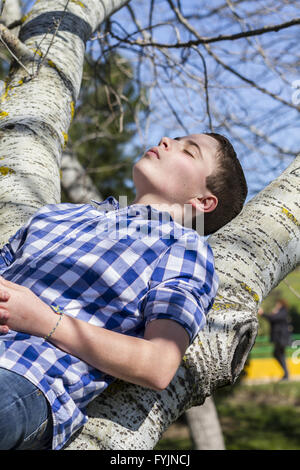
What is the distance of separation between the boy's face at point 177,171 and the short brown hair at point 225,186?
3 cm

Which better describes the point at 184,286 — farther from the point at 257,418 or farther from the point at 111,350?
the point at 257,418

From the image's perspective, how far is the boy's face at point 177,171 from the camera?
151cm

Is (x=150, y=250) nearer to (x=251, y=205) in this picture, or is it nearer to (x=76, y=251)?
(x=76, y=251)

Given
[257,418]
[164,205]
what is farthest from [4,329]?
[257,418]

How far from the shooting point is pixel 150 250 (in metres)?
1.27

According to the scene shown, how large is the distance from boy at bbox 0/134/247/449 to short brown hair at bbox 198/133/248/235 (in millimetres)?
85

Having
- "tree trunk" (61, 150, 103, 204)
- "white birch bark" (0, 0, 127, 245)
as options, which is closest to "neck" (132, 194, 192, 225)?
"white birch bark" (0, 0, 127, 245)

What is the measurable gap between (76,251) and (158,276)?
230mm

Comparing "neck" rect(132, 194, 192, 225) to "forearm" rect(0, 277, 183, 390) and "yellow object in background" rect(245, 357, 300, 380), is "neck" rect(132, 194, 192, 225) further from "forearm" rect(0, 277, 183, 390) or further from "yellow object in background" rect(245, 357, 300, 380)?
"yellow object in background" rect(245, 357, 300, 380)

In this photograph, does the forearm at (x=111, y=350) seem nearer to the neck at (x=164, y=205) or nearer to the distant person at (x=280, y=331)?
the neck at (x=164, y=205)

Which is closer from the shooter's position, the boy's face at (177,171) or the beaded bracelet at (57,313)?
the beaded bracelet at (57,313)

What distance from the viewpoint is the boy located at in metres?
1.05

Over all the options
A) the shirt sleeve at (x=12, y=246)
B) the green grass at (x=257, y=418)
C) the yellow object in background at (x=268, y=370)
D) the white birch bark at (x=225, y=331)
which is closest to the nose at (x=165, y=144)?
the white birch bark at (x=225, y=331)

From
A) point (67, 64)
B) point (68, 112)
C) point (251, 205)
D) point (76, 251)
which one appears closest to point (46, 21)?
point (67, 64)
